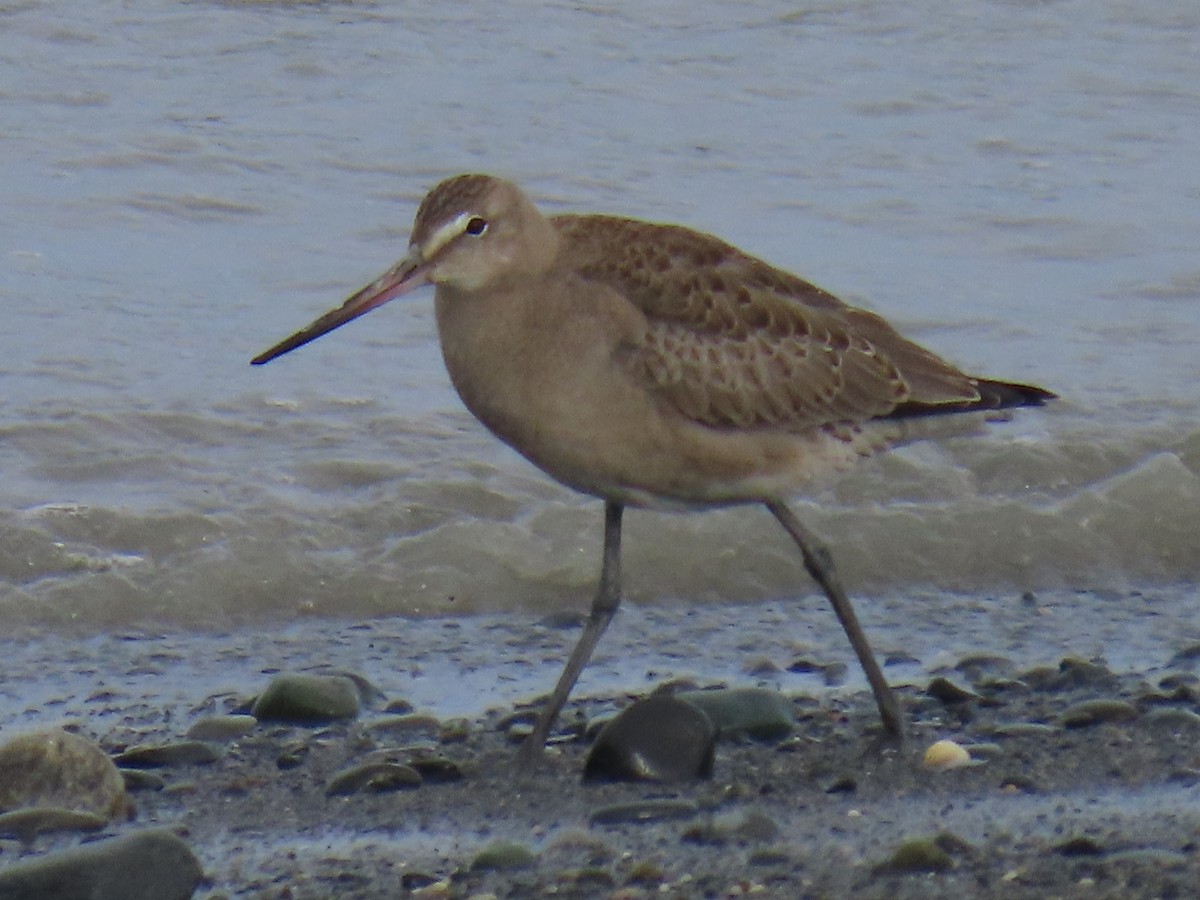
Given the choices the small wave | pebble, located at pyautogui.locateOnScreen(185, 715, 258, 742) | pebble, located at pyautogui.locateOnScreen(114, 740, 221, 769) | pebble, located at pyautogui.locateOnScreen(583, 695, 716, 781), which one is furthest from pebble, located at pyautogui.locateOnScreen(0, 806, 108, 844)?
the small wave

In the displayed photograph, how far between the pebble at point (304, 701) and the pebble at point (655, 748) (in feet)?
2.59

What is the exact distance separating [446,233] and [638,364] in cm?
58

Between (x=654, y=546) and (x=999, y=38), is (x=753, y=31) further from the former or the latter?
(x=654, y=546)

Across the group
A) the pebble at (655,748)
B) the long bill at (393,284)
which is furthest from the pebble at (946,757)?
the long bill at (393,284)

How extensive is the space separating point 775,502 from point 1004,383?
0.83 m

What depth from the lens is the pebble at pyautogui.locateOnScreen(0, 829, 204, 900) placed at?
14.7 ft

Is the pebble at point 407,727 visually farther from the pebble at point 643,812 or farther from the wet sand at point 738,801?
the pebble at point 643,812

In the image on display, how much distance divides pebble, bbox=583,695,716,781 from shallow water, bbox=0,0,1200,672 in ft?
5.11

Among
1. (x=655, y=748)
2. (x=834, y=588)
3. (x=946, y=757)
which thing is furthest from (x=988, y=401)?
(x=655, y=748)

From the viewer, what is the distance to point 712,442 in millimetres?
5711

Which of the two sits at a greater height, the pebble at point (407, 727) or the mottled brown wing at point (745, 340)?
the mottled brown wing at point (745, 340)

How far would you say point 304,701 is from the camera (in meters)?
5.88

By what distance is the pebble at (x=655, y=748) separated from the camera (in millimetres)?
5398

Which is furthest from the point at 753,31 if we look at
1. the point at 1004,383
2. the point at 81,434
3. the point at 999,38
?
the point at 1004,383
